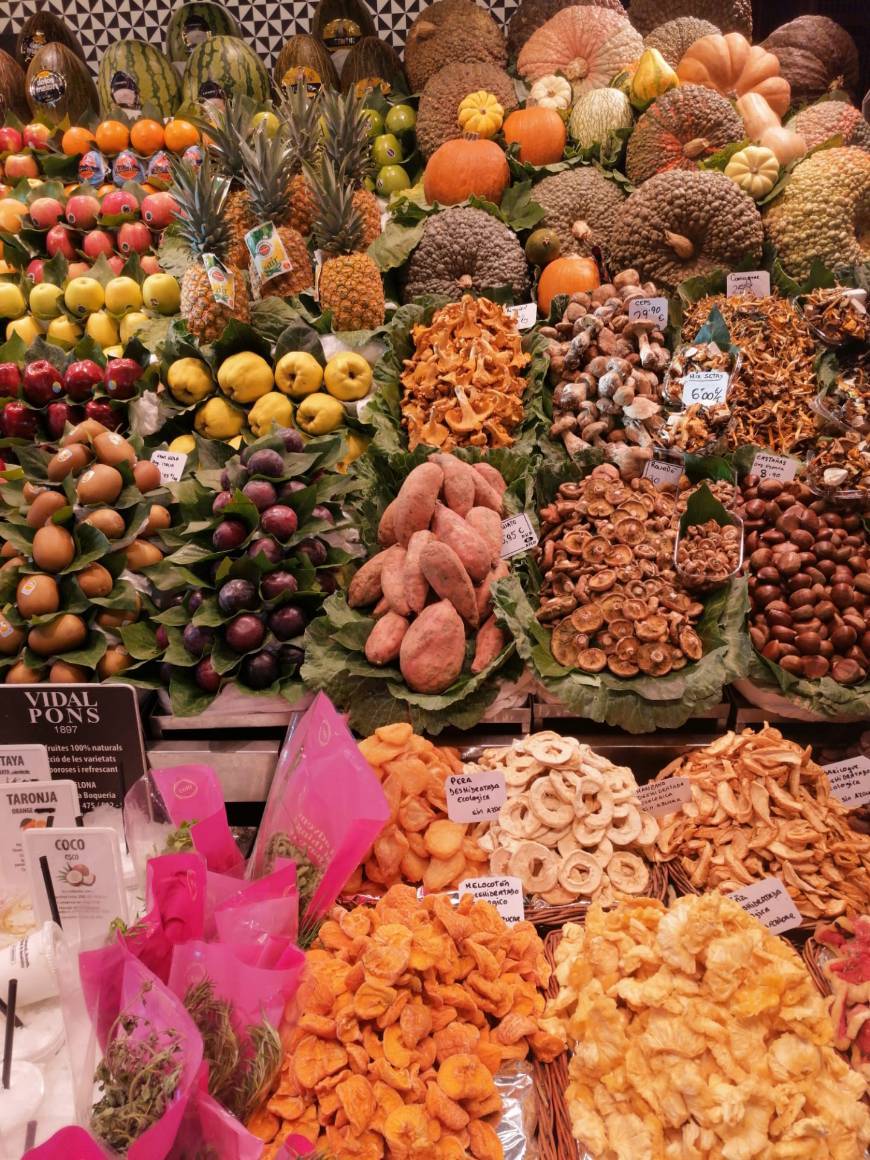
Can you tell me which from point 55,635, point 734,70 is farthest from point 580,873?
point 734,70

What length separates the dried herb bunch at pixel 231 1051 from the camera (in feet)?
3.76

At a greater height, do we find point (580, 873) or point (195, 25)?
point (195, 25)

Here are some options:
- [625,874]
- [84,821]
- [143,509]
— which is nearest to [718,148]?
[143,509]

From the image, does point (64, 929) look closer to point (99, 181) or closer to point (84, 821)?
point (84, 821)

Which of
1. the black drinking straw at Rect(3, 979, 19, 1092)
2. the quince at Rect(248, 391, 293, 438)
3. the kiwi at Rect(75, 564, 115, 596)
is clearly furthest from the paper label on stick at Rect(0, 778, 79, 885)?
the quince at Rect(248, 391, 293, 438)

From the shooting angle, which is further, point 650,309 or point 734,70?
point 734,70

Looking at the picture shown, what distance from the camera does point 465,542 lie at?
230cm

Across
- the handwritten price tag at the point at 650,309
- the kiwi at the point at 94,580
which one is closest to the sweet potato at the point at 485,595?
the kiwi at the point at 94,580

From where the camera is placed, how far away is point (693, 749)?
2.21 metres

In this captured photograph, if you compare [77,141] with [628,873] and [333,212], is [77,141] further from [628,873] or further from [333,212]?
[628,873]

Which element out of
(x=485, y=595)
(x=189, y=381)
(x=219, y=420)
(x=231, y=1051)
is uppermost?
(x=189, y=381)

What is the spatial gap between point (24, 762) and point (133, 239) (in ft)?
9.68

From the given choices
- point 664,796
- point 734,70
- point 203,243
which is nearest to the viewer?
point 664,796

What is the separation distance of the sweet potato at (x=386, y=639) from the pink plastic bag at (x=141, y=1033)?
1.18m
